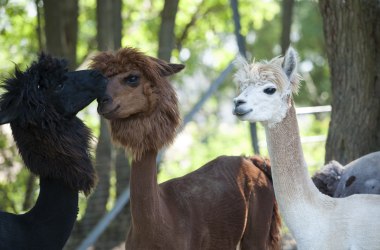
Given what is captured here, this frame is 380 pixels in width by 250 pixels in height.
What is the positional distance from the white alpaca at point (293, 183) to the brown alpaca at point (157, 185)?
2.29ft

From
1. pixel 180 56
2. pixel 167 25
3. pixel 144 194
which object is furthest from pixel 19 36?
pixel 144 194

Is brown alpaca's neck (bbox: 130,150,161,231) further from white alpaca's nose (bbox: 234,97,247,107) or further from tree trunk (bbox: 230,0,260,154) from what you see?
tree trunk (bbox: 230,0,260,154)

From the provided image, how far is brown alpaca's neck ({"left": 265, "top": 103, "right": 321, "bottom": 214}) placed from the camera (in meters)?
4.32

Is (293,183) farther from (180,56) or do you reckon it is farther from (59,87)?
(180,56)

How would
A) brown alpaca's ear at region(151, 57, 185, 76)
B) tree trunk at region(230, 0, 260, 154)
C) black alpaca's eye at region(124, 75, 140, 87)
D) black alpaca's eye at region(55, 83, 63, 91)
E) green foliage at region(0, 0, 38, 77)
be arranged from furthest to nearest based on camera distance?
green foliage at region(0, 0, 38, 77)
tree trunk at region(230, 0, 260, 154)
brown alpaca's ear at region(151, 57, 185, 76)
black alpaca's eye at region(124, 75, 140, 87)
black alpaca's eye at region(55, 83, 63, 91)

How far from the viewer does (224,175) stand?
18.0 ft

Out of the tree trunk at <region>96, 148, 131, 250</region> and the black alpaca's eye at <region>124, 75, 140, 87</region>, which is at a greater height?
the black alpaca's eye at <region>124, 75, 140, 87</region>

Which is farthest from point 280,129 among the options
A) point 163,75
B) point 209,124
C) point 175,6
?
point 209,124

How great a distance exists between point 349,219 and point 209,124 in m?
14.0

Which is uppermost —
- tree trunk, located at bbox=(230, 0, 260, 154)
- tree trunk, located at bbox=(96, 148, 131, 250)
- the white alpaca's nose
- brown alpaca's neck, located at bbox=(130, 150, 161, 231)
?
tree trunk, located at bbox=(230, 0, 260, 154)

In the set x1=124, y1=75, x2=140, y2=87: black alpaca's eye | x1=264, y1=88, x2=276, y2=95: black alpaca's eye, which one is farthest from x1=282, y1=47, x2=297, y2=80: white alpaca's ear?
x1=124, y1=75, x2=140, y2=87: black alpaca's eye

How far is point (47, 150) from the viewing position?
13.3 ft

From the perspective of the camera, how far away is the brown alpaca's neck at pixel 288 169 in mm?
4320

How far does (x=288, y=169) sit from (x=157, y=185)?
0.96 m
